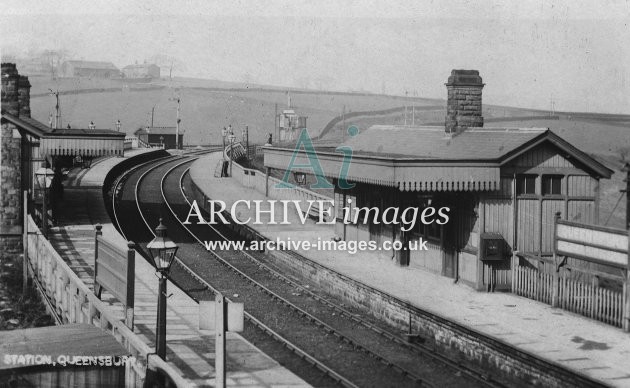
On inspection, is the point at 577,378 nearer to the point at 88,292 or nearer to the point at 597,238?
the point at 597,238

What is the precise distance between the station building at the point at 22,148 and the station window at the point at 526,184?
1268cm

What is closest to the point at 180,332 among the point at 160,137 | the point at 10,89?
the point at 10,89

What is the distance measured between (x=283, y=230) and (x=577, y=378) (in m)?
18.1

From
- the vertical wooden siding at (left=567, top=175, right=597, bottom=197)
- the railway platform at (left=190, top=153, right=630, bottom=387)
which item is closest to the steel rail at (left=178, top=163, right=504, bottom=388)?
the railway platform at (left=190, top=153, right=630, bottom=387)

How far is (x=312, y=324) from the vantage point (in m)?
18.3

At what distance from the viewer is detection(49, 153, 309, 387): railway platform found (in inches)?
507

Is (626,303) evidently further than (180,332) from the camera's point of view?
No

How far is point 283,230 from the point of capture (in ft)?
96.5

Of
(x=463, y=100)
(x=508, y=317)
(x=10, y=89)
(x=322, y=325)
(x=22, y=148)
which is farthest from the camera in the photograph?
(x=22, y=148)

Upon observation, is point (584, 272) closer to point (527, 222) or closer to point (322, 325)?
point (527, 222)

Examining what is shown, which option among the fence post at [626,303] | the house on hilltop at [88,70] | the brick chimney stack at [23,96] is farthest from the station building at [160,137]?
the fence post at [626,303]

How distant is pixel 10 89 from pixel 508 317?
17542 millimetres

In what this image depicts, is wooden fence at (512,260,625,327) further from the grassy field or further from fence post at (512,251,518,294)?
the grassy field

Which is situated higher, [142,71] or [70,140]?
[142,71]
